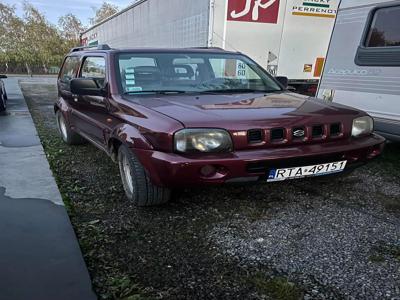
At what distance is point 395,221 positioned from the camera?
3.18 m

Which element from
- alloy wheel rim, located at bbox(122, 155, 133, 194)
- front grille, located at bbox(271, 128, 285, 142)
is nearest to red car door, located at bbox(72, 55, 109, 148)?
alloy wheel rim, located at bbox(122, 155, 133, 194)

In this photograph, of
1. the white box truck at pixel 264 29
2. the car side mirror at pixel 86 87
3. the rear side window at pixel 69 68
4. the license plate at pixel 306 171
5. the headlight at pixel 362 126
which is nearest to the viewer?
the license plate at pixel 306 171

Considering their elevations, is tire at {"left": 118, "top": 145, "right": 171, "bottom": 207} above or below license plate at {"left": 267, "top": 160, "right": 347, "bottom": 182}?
below

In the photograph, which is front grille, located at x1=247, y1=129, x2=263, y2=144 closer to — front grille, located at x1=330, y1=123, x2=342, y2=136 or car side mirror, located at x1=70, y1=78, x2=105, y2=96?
front grille, located at x1=330, y1=123, x2=342, y2=136

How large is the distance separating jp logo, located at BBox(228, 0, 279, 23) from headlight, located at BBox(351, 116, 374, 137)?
4.16 m

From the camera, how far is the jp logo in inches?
266

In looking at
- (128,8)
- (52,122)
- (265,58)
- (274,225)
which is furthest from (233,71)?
(128,8)

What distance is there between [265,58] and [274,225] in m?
5.13

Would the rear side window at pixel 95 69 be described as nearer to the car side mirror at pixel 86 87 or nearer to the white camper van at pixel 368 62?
the car side mirror at pixel 86 87

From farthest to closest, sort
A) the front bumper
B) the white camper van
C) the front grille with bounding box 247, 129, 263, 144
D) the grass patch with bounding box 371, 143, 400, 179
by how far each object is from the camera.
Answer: the grass patch with bounding box 371, 143, 400, 179, the white camper van, the front grille with bounding box 247, 129, 263, 144, the front bumper

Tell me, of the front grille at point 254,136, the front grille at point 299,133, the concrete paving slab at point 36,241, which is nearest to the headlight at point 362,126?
the front grille at point 299,133

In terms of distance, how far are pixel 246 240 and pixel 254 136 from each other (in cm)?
81

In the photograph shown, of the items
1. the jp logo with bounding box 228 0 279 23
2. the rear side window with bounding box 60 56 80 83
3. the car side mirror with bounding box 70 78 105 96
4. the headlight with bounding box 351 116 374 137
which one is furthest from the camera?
the jp logo with bounding box 228 0 279 23

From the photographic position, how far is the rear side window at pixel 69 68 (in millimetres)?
5222
